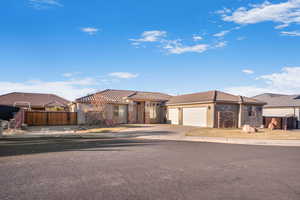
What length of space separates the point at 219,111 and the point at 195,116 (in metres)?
3.06

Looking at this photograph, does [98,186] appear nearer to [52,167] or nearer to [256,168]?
[52,167]

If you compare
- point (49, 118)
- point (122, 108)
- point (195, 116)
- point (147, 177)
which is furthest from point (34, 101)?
point (147, 177)

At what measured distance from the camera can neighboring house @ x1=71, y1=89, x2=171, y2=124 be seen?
85.4 feet

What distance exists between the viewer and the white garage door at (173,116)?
94.6 ft

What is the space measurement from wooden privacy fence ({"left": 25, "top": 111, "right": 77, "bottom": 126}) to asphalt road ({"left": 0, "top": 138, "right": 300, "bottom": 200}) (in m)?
17.9

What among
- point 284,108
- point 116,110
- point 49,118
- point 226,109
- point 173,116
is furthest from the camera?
point 284,108

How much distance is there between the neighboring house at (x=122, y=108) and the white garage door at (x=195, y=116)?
460 centimetres

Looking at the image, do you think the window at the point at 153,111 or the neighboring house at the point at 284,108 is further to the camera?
the neighboring house at the point at 284,108

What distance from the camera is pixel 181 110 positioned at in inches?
1109

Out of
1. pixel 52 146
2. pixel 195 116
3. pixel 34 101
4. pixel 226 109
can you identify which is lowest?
pixel 52 146

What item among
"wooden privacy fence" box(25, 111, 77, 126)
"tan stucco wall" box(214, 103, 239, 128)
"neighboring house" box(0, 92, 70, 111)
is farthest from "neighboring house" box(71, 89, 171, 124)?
"tan stucco wall" box(214, 103, 239, 128)

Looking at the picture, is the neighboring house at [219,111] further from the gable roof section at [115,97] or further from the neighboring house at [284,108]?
the neighboring house at [284,108]

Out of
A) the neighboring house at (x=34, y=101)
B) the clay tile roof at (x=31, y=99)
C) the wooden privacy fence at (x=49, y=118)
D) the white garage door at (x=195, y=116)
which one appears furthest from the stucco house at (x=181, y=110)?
the clay tile roof at (x=31, y=99)

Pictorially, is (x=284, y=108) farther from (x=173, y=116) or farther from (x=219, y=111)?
(x=173, y=116)
